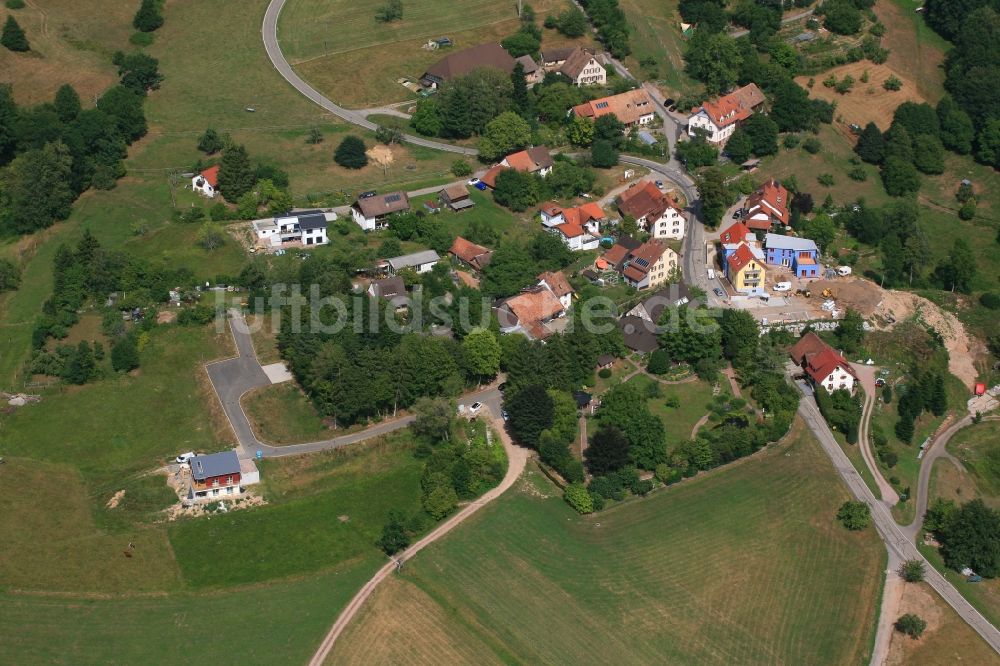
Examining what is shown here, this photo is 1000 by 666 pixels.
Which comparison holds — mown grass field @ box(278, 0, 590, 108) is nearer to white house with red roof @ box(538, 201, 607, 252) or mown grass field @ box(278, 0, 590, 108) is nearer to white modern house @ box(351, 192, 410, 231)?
white modern house @ box(351, 192, 410, 231)

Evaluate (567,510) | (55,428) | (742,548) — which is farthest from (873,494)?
(55,428)

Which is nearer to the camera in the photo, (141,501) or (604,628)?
(604,628)

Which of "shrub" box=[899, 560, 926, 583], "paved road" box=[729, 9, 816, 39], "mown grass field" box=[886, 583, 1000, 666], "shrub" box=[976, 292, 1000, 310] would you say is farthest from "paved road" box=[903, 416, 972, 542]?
"paved road" box=[729, 9, 816, 39]

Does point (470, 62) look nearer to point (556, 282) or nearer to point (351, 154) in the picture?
point (351, 154)

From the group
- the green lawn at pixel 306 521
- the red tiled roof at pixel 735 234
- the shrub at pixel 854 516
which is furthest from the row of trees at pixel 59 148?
the shrub at pixel 854 516

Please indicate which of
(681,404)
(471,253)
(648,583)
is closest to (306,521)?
(648,583)

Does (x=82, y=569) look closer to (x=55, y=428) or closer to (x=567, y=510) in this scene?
(x=55, y=428)
